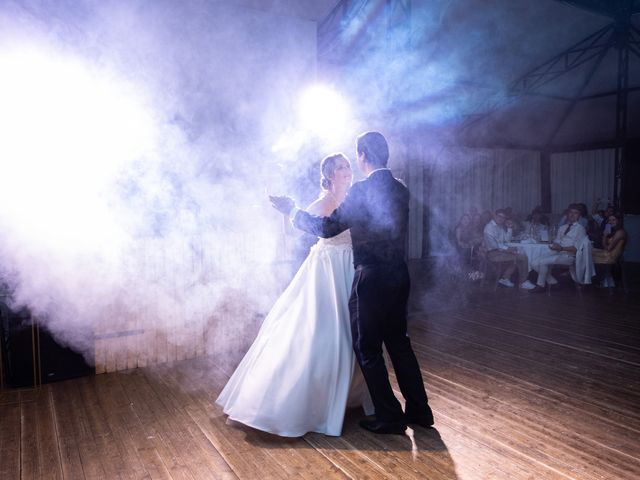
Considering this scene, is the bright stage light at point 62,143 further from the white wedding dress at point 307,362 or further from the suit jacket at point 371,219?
the suit jacket at point 371,219

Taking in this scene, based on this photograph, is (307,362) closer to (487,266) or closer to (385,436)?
(385,436)

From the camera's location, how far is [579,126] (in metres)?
11.1

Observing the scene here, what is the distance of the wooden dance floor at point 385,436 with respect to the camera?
211 centimetres

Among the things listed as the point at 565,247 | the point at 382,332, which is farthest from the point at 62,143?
the point at 565,247

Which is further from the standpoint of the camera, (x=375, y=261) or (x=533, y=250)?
(x=533, y=250)

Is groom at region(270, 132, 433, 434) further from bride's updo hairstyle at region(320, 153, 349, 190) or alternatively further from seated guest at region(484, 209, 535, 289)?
seated guest at region(484, 209, 535, 289)

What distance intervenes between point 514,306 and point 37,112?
517 cm

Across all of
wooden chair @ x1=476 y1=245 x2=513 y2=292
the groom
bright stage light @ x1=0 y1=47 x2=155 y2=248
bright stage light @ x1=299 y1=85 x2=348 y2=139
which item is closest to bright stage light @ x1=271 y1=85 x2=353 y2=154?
bright stage light @ x1=299 y1=85 x2=348 y2=139

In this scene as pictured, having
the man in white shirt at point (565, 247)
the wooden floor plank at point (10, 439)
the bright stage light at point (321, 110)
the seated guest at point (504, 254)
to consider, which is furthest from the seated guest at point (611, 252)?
the wooden floor plank at point (10, 439)

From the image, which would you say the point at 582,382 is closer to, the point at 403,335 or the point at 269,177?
the point at 403,335

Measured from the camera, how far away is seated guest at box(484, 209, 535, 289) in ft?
22.1

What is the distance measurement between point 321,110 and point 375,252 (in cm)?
393

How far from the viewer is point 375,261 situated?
235 cm

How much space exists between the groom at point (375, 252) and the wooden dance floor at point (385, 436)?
1.06ft
